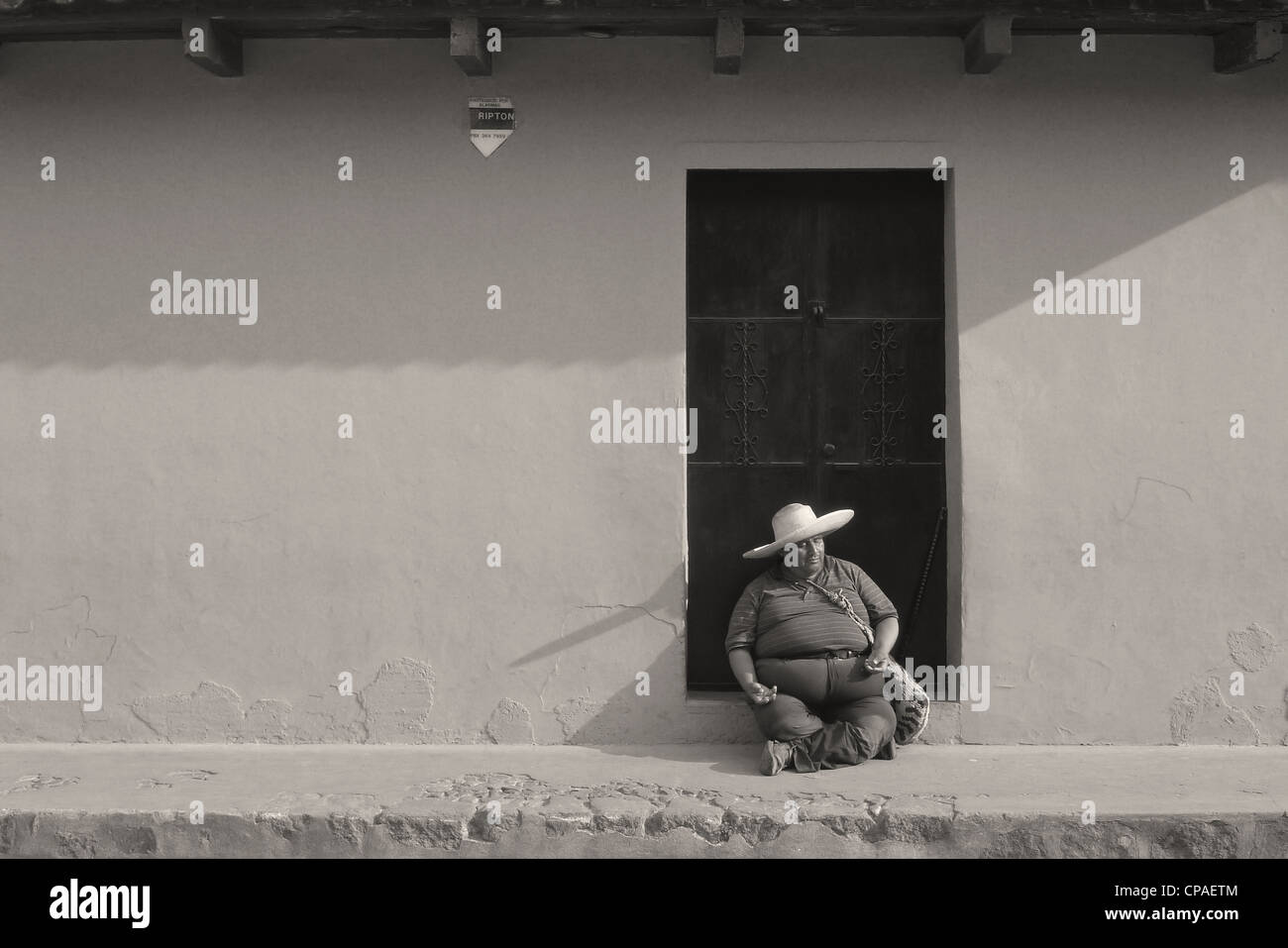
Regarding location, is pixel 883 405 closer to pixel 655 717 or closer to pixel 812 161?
pixel 812 161

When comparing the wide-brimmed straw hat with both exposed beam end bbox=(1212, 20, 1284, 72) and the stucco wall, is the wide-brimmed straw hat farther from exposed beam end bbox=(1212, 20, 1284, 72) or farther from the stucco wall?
exposed beam end bbox=(1212, 20, 1284, 72)

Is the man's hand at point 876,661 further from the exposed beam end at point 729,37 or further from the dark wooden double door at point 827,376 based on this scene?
the exposed beam end at point 729,37

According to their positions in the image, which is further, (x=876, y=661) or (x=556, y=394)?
(x=556, y=394)

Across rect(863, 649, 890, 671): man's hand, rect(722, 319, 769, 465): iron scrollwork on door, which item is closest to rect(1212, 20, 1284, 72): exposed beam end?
rect(722, 319, 769, 465): iron scrollwork on door

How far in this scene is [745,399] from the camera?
571 centimetres

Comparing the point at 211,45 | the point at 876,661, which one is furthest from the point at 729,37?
the point at 876,661

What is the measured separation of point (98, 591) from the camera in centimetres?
554

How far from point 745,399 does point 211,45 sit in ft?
9.33

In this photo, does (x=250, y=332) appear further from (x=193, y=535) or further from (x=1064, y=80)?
(x=1064, y=80)

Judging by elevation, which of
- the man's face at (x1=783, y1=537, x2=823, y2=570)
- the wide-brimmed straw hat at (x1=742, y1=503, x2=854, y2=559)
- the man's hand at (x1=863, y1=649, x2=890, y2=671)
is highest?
the wide-brimmed straw hat at (x1=742, y1=503, x2=854, y2=559)

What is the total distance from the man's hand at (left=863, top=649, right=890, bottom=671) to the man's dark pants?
0.02m

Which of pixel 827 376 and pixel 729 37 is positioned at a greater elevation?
pixel 729 37

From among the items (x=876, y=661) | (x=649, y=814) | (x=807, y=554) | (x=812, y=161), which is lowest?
(x=649, y=814)

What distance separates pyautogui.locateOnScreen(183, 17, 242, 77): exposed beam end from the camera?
16.6ft
